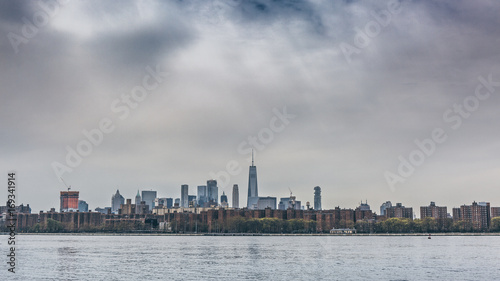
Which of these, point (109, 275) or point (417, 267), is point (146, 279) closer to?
point (109, 275)

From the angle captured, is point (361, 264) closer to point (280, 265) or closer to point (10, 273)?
point (280, 265)

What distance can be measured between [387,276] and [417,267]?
17008 millimetres

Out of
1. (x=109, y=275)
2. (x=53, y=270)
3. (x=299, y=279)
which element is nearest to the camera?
(x=299, y=279)

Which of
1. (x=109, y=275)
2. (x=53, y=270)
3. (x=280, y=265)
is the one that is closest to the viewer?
(x=109, y=275)

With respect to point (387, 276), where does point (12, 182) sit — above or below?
above

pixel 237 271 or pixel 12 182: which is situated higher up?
pixel 12 182

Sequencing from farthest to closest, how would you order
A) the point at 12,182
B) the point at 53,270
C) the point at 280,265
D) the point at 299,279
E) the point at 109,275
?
1. the point at 280,265
2. the point at 53,270
3. the point at 109,275
4. the point at 299,279
5. the point at 12,182

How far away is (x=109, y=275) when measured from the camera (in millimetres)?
88500

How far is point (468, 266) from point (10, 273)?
243ft

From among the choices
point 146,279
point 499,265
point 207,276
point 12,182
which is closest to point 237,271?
point 207,276

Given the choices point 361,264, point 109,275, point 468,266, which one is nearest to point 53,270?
point 109,275

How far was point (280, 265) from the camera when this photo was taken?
340 feet

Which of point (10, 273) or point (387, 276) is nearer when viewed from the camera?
point (387, 276)

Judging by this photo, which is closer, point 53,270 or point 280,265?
point 53,270
